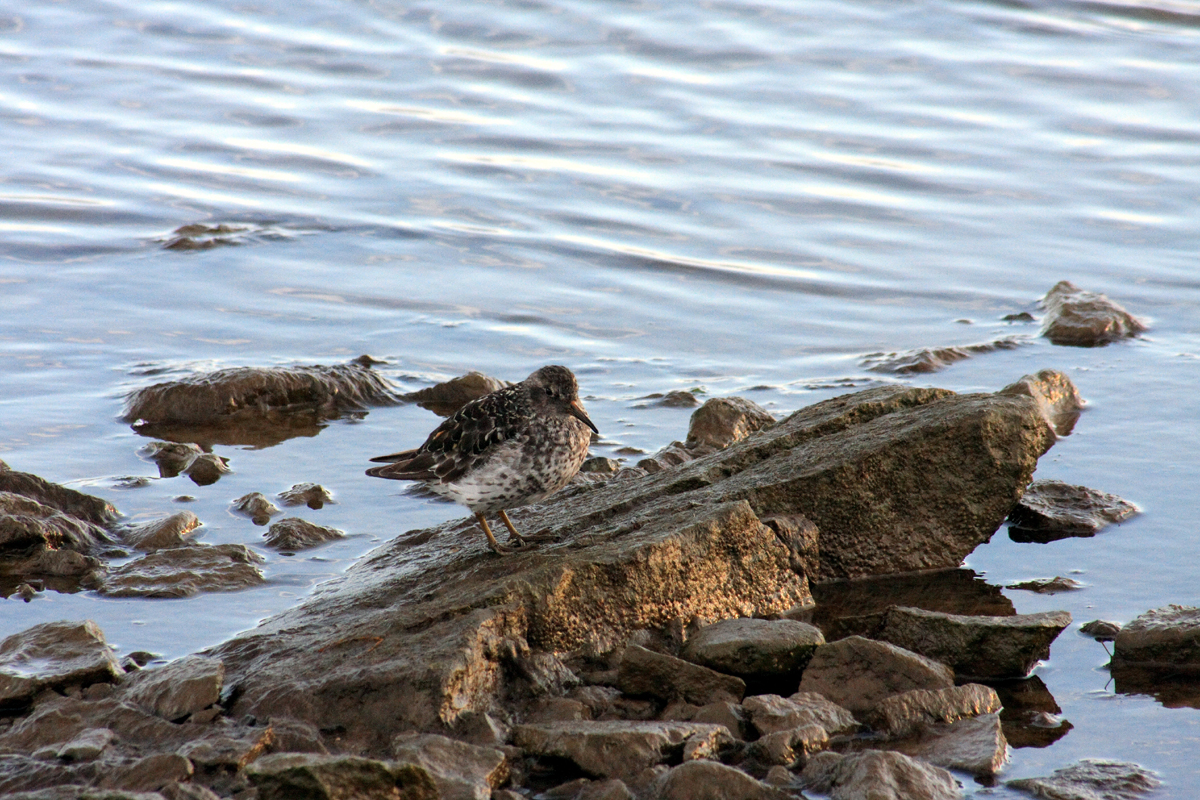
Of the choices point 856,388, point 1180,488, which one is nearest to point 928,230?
point 856,388

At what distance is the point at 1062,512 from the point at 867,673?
243 cm

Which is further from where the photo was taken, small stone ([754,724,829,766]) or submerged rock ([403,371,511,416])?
submerged rock ([403,371,511,416])

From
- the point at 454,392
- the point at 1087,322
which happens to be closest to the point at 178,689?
the point at 454,392

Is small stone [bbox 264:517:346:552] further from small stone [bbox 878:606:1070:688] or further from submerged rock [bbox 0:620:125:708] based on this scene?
small stone [bbox 878:606:1070:688]

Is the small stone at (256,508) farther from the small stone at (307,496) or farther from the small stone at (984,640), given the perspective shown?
the small stone at (984,640)

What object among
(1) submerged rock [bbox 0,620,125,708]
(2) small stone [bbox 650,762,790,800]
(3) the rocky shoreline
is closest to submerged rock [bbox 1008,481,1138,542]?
(3) the rocky shoreline

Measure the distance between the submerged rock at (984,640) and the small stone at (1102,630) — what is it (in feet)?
1.26

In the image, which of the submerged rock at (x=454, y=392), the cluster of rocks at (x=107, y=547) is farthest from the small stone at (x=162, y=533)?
the submerged rock at (x=454, y=392)

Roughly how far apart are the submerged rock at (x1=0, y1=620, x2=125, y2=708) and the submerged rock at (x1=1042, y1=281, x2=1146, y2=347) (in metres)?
7.73

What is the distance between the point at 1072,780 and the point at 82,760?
3.37 m

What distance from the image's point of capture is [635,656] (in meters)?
4.75

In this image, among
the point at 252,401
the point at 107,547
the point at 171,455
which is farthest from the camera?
the point at 252,401

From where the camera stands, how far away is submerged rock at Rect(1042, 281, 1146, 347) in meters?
10.0

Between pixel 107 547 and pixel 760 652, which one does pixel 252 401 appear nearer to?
pixel 107 547
